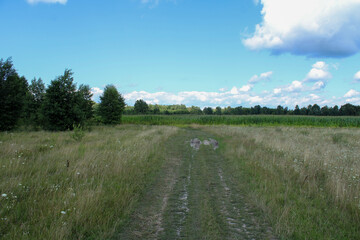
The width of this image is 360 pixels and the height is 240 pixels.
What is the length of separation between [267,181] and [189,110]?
9007cm

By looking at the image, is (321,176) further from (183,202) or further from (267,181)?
(183,202)

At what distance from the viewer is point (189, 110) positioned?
3802 inches

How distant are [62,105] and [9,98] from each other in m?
4.79

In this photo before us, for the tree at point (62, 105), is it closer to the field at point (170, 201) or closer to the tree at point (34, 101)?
the tree at point (34, 101)

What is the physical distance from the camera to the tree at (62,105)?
887 inches

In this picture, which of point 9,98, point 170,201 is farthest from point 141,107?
point 170,201

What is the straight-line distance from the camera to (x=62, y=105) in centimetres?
2331

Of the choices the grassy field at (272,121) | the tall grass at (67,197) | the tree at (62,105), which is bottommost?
the tall grass at (67,197)

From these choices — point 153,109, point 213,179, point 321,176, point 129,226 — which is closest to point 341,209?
point 321,176

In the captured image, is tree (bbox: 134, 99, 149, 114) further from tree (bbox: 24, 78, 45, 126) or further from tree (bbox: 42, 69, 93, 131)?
tree (bbox: 42, 69, 93, 131)

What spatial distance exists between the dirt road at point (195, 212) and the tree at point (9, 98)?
2092 centimetres

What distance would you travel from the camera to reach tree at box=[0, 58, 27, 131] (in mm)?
19625

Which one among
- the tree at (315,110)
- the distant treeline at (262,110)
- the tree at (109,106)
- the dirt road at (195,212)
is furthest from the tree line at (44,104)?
the tree at (315,110)

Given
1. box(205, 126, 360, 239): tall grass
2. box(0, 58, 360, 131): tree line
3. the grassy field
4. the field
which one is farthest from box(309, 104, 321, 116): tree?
the field
